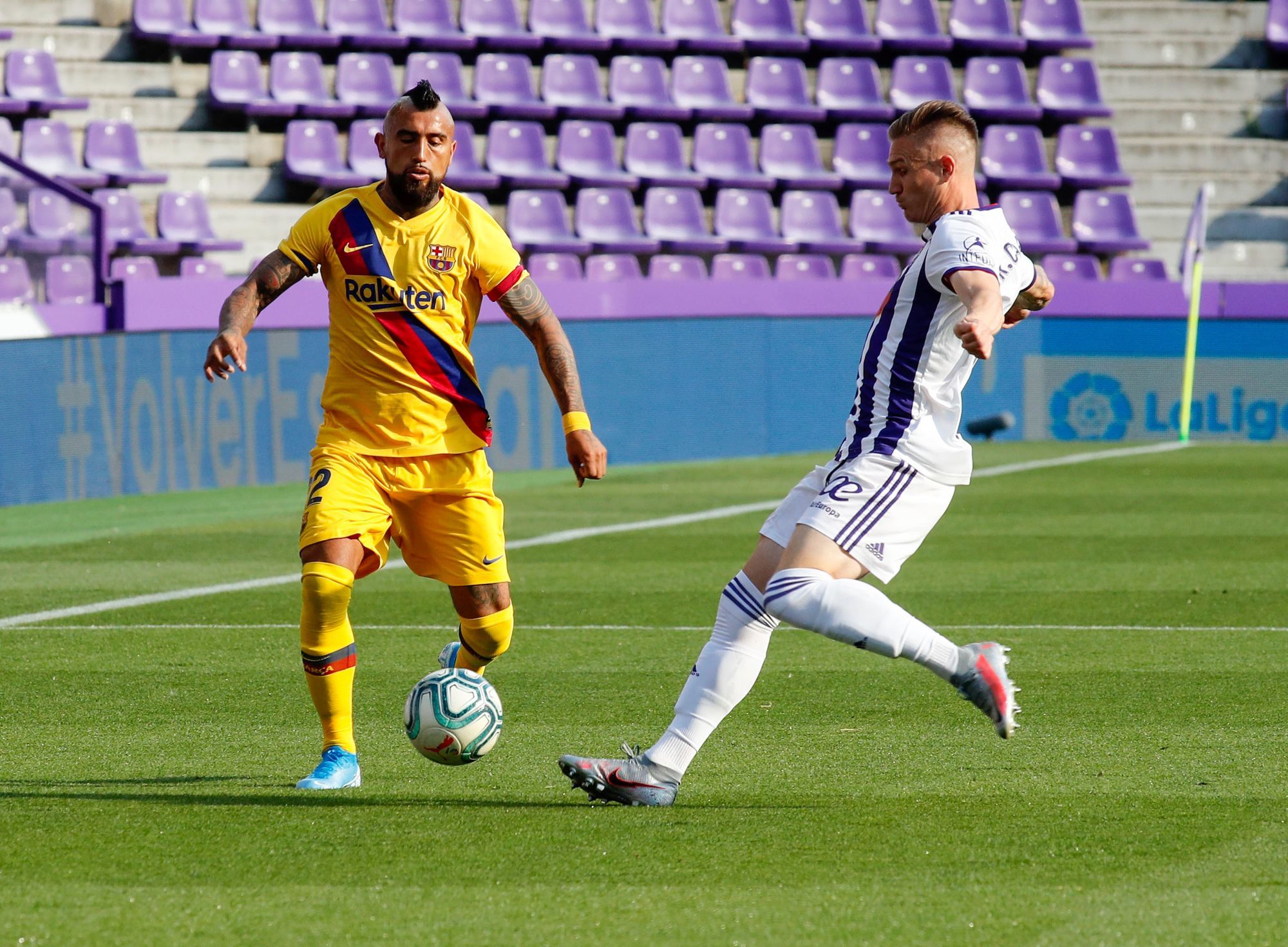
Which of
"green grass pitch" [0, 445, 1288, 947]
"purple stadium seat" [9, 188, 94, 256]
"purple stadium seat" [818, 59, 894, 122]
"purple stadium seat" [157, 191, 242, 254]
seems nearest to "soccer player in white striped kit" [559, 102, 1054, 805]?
"green grass pitch" [0, 445, 1288, 947]

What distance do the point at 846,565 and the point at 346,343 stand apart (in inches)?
69.2

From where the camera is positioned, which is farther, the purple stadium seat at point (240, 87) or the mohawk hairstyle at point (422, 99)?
the purple stadium seat at point (240, 87)

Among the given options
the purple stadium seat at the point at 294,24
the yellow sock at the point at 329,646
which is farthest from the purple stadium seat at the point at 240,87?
the yellow sock at the point at 329,646

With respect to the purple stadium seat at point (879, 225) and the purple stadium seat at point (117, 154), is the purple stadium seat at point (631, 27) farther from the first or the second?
the purple stadium seat at point (117, 154)

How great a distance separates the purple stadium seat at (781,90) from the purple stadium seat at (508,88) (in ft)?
8.22

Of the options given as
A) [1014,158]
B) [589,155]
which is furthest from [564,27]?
[1014,158]

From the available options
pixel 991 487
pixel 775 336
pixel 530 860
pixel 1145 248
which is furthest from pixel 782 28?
pixel 530 860

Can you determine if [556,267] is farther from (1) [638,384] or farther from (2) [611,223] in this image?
(1) [638,384]

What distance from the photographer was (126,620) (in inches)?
336

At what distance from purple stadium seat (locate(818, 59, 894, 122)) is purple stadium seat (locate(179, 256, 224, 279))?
7.94 meters

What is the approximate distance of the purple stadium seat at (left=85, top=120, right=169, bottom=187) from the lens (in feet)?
60.5

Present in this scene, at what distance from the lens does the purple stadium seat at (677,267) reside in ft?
64.1

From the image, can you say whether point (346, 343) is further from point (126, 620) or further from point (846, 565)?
point (126, 620)

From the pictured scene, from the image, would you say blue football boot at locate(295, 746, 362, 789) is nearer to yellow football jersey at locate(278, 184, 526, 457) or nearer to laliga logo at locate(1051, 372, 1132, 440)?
yellow football jersey at locate(278, 184, 526, 457)
